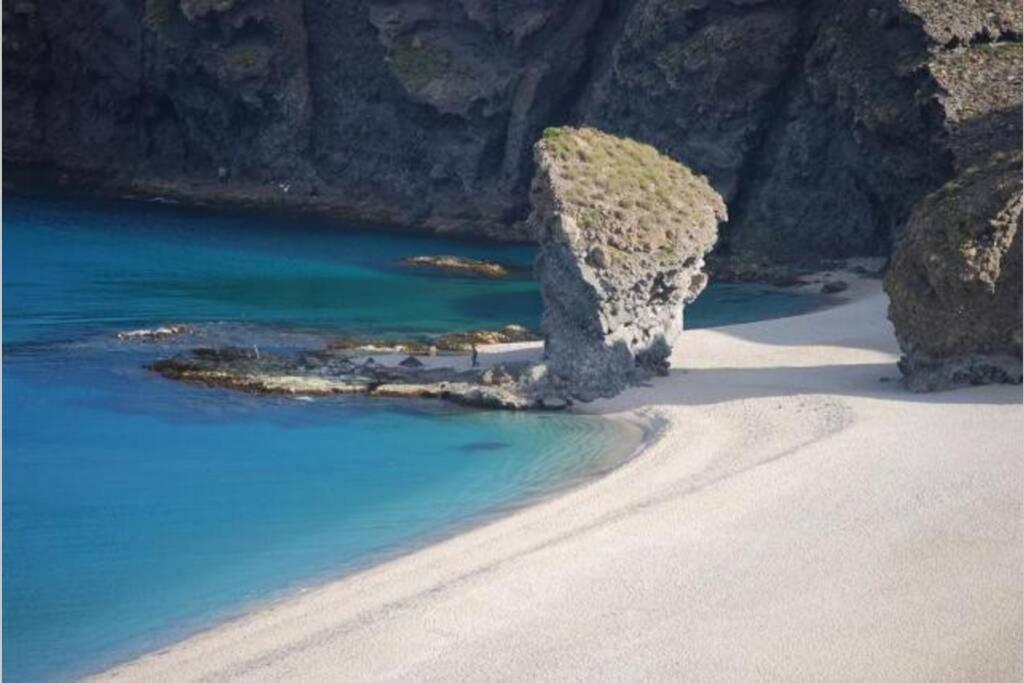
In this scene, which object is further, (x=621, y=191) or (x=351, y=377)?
(x=351, y=377)

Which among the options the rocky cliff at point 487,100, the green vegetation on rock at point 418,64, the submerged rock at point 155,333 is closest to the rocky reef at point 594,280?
the submerged rock at point 155,333

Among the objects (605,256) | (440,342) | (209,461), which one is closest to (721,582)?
(209,461)

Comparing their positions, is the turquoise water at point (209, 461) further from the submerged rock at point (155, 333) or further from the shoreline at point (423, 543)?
the submerged rock at point (155, 333)

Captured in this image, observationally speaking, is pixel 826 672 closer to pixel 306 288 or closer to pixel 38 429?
pixel 38 429

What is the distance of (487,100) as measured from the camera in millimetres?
64312

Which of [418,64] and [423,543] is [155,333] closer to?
[423,543]

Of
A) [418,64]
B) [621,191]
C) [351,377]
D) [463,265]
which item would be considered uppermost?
[418,64]

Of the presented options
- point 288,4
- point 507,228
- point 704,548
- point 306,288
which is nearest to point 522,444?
point 704,548

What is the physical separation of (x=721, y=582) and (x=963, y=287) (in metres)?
12.1

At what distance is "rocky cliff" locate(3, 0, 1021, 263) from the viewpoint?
51.0 m

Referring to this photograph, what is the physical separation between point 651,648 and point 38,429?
15632mm

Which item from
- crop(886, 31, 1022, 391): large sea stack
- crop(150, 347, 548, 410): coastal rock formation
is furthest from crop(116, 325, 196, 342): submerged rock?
crop(886, 31, 1022, 391): large sea stack

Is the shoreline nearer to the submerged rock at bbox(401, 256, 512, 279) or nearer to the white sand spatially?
the white sand

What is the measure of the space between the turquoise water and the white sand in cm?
123
